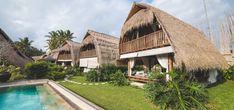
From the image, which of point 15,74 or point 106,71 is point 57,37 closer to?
point 15,74

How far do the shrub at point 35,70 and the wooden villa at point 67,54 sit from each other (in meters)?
7.48

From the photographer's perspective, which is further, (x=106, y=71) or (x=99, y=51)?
(x=99, y=51)

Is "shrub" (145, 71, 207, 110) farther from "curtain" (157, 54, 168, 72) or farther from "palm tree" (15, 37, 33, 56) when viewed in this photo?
"palm tree" (15, 37, 33, 56)

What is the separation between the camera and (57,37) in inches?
1697

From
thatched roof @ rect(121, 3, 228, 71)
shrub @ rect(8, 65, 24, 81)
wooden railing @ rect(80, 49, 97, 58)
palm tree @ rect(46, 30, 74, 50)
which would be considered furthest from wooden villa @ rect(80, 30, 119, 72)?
palm tree @ rect(46, 30, 74, 50)

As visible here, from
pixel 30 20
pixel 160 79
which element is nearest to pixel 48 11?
pixel 30 20

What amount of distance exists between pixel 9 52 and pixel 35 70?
17.0 feet

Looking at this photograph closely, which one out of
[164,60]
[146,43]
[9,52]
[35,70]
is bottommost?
[35,70]

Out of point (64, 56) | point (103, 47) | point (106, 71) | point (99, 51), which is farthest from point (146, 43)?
point (64, 56)

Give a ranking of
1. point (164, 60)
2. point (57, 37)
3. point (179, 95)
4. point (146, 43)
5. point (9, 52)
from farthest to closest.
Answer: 1. point (57, 37)
2. point (9, 52)
3. point (146, 43)
4. point (164, 60)
5. point (179, 95)

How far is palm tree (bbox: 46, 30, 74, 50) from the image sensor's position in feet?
139

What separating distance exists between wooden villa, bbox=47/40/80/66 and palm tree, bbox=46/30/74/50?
822 cm

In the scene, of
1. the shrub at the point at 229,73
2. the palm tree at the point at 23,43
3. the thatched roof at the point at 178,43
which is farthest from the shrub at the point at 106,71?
the palm tree at the point at 23,43

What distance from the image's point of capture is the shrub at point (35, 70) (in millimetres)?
17256
